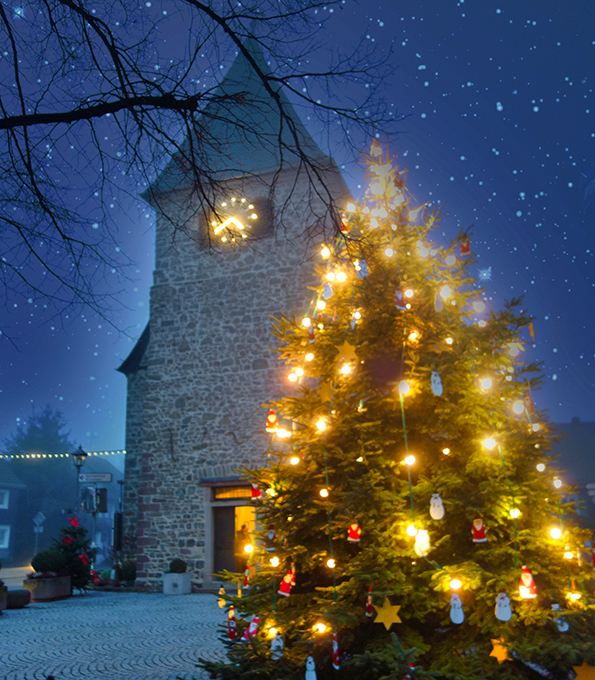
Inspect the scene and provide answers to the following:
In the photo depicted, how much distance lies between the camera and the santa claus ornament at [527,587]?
10.6 ft

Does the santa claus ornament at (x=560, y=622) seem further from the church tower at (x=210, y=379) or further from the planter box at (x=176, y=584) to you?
the planter box at (x=176, y=584)

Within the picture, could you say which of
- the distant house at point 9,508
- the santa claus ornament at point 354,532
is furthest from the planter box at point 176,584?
the distant house at point 9,508

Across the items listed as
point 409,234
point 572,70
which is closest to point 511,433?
point 409,234

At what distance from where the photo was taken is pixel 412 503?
11.8 feet

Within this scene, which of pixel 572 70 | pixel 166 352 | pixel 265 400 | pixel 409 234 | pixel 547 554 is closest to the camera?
pixel 547 554

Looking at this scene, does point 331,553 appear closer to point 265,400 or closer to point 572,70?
point 265,400

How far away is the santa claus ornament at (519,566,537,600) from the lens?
3244 mm

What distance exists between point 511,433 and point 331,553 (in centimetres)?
146

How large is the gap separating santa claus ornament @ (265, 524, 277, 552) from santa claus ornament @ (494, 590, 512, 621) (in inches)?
56.6

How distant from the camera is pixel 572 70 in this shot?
292 feet

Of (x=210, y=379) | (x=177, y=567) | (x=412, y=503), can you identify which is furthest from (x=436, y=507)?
(x=210, y=379)

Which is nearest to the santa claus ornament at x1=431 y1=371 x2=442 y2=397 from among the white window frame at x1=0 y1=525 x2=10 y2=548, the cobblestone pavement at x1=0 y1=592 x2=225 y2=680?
the cobblestone pavement at x1=0 y1=592 x2=225 y2=680

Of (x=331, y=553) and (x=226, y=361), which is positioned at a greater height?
(x=226, y=361)

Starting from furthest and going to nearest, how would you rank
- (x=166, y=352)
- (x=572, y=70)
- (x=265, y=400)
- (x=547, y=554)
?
(x=572, y=70)
(x=166, y=352)
(x=265, y=400)
(x=547, y=554)
